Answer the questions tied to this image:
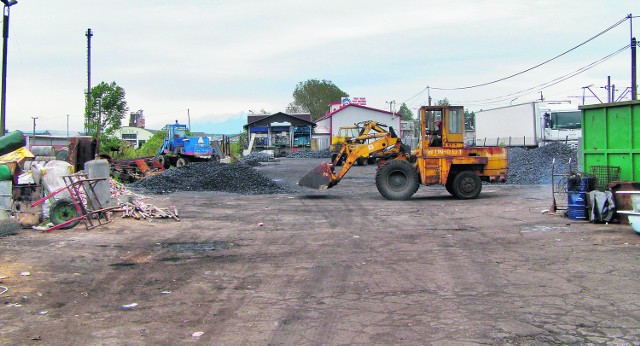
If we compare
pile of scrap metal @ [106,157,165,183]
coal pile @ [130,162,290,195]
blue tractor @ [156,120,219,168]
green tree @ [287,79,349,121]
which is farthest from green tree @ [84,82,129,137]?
green tree @ [287,79,349,121]

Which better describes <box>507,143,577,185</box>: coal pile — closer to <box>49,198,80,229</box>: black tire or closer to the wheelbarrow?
the wheelbarrow

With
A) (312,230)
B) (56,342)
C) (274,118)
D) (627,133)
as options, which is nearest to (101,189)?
(312,230)

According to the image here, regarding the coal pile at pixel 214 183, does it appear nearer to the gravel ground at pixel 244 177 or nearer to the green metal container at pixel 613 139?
the gravel ground at pixel 244 177

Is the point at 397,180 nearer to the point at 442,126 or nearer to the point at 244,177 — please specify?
the point at 442,126

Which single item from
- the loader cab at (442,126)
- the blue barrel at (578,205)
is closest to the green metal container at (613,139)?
the blue barrel at (578,205)

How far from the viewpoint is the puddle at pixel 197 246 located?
9375mm

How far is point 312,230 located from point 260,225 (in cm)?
131

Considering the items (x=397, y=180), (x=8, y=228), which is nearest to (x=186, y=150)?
(x=397, y=180)

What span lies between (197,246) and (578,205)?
7.75 metres

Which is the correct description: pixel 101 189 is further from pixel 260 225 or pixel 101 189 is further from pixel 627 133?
pixel 627 133

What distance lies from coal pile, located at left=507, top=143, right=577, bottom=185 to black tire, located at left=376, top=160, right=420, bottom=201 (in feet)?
25.4

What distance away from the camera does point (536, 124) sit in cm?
3469

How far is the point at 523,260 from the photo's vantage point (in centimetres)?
821

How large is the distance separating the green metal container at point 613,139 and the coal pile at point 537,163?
30.0 ft
